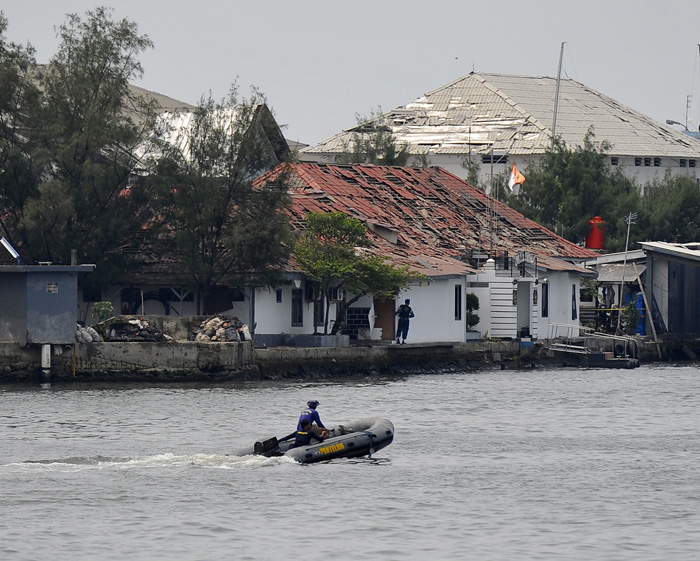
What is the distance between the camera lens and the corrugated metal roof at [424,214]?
64.6 meters

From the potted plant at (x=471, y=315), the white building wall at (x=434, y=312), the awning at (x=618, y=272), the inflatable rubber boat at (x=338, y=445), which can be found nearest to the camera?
the inflatable rubber boat at (x=338, y=445)

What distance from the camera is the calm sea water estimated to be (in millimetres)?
27984

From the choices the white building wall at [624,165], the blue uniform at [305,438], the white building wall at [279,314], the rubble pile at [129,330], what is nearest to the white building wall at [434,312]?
the white building wall at [279,314]

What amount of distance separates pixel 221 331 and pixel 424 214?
59.9ft

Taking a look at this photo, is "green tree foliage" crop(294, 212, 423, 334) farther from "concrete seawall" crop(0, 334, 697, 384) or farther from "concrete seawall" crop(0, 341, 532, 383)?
"concrete seawall" crop(0, 341, 532, 383)

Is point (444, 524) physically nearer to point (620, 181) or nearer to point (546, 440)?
point (546, 440)

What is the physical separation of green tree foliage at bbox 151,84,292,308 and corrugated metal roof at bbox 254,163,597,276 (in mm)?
3602

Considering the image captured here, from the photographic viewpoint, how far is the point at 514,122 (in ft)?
374

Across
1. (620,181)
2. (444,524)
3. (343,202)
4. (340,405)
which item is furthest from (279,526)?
(620,181)

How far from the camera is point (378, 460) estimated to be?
3631cm

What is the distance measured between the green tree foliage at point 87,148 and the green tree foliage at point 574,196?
36042mm

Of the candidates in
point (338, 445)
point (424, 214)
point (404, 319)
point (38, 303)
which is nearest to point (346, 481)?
point (338, 445)

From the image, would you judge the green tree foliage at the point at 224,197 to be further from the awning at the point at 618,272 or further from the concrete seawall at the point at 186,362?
the awning at the point at 618,272

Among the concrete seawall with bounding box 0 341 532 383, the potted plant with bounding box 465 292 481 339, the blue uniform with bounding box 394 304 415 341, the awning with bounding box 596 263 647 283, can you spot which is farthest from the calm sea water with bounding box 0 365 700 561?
the awning with bounding box 596 263 647 283
